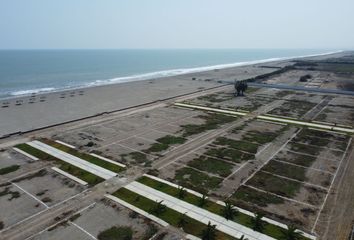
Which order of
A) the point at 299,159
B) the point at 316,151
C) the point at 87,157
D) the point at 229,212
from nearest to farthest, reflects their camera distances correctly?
1. the point at 229,212
2. the point at 87,157
3. the point at 299,159
4. the point at 316,151

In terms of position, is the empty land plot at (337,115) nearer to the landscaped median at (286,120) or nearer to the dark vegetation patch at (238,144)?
the landscaped median at (286,120)

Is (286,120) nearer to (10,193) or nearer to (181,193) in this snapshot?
(181,193)

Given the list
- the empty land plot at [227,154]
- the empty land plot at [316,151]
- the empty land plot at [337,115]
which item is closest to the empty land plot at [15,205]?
the empty land plot at [227,154]

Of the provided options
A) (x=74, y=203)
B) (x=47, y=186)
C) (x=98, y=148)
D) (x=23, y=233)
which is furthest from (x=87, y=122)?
(x=23, y=233)

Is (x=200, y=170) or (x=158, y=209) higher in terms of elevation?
(x=158, y=209)

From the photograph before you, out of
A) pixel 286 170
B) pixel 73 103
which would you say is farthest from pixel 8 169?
pixel 73 103

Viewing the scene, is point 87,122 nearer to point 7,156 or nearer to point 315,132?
point 7,156

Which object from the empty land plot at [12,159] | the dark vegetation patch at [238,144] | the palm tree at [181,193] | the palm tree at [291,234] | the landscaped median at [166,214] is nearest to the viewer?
the palm tree at [291,234]
